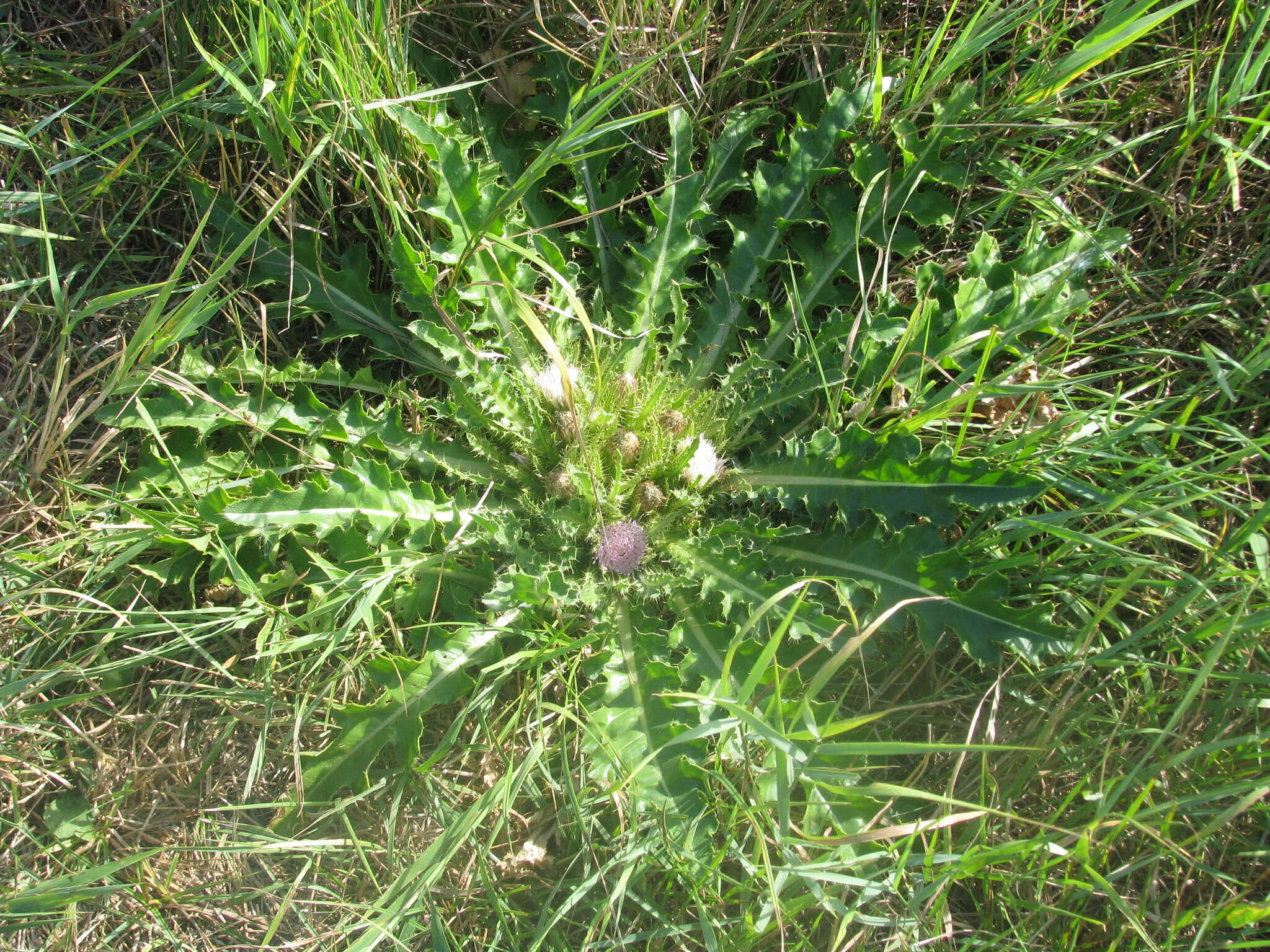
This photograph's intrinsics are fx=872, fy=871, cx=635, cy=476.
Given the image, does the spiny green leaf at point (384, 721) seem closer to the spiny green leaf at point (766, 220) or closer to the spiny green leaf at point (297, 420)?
the spiny green leaf at point (297, 420)

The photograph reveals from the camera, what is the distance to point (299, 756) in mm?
2314

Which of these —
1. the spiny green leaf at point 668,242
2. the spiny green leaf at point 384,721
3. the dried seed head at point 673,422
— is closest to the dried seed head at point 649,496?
the dried seed head at point 673,422

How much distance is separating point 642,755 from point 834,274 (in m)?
1.49

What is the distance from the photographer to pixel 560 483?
7.78 ft

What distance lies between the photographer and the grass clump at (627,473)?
220cm

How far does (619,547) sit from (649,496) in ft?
0.53

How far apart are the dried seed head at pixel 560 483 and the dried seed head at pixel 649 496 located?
19 cm

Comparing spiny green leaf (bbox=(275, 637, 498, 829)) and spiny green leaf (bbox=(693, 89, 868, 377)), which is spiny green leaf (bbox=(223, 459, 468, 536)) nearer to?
spiny green leaf (bbox=(275, 637, 498, 829))

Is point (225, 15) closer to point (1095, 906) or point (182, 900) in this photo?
point (182, 900)

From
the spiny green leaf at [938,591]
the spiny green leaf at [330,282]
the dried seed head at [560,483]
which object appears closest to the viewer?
the spiny green leaf at [938,591]

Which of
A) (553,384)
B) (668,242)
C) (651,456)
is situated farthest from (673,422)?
(668,242)

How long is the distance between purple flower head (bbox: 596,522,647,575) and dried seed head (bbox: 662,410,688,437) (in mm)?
287

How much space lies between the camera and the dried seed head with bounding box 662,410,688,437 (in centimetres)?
243

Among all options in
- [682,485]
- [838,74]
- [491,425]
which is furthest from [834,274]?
[491,425]
